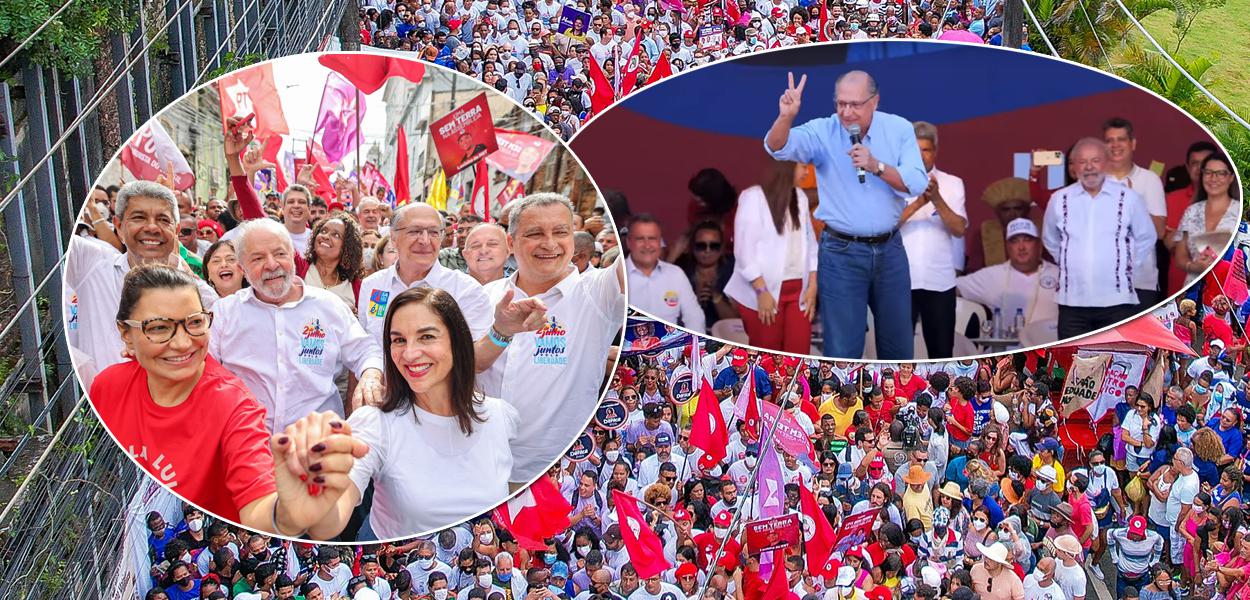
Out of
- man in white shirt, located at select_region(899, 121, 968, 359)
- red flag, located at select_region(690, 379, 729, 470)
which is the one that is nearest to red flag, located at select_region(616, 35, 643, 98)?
red flag, located at select_region(690, 379, 729, 470)

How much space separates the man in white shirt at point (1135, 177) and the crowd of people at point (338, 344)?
2.62 m

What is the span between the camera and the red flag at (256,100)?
7.50 metres

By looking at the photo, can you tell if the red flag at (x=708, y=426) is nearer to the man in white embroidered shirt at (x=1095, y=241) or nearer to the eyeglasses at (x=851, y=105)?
the man in white embroidered shirt at (x=1095, y=241)

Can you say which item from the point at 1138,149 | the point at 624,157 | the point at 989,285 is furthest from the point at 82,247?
the point at 1138,149

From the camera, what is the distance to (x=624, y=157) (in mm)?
7859

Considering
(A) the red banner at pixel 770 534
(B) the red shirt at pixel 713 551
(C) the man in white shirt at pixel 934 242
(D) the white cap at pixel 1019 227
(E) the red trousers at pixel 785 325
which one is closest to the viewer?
(C) the man in white shirt at pixel 934 242

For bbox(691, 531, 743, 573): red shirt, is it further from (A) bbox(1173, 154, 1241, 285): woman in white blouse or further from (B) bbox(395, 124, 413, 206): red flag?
(B) bbox(395, 124, 413, 206): red flag

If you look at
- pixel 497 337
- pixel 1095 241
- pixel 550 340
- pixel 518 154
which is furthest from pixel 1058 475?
pixel 518 154

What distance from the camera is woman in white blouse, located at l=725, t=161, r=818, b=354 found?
7.89 m

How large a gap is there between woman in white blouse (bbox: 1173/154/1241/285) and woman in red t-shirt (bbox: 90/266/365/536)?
14.2 ft

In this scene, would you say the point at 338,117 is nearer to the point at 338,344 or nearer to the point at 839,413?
the point at 338,344

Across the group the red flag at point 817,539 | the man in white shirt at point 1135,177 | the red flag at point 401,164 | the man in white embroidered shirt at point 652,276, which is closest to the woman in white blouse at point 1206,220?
the man in white shirt at point 1135,177

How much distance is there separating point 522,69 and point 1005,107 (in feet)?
44.3

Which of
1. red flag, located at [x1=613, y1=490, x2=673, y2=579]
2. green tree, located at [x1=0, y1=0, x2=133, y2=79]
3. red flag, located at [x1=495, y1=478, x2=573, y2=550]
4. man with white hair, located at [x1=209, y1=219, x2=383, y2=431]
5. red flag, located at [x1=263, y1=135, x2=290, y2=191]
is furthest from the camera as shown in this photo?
red flag, located at [x1=613, y1=490, x2=673, y2=579]
